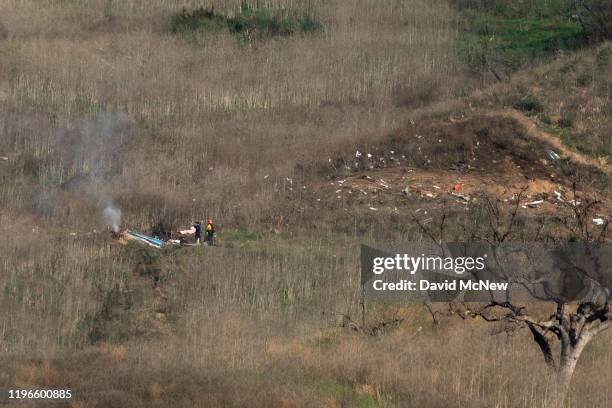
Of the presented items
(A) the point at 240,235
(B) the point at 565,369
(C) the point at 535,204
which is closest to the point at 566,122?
(C) the point at 535,204

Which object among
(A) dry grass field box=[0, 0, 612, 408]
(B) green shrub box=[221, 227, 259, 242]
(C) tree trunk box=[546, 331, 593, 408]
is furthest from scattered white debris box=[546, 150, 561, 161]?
(C) tree trunk box=[546, 331, 593, 408]

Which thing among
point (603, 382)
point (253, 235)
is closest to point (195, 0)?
point (253, 235)

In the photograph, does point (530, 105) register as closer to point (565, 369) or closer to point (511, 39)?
point (511, 39)

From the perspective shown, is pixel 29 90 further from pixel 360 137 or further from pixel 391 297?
pixel 391 297

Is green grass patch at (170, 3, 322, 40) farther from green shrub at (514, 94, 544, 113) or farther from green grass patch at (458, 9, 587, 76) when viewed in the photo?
green shrub at (514, 94, 544, 113)

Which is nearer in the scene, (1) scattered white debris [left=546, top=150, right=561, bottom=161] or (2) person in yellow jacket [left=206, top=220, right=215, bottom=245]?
(2) person in yellow jacket [left=206, top=220, right=215, bottom=245]
